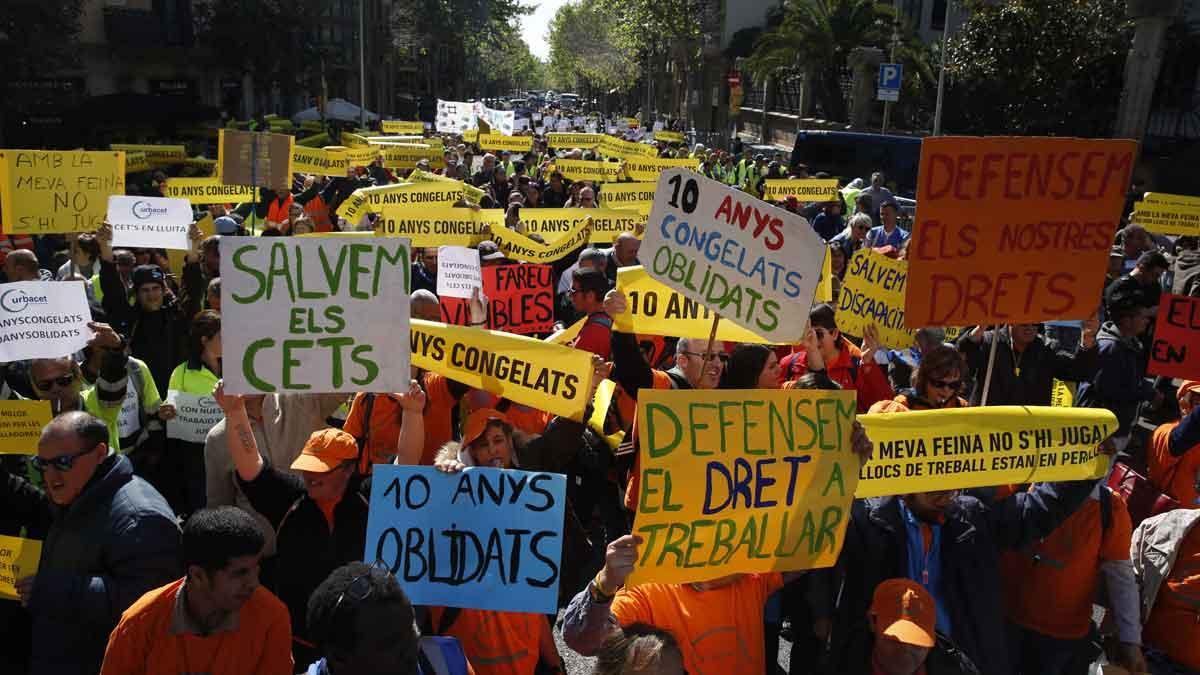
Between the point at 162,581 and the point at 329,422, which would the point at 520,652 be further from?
the point at 329,422

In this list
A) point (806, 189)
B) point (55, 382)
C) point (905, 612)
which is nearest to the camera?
point (905, 612)

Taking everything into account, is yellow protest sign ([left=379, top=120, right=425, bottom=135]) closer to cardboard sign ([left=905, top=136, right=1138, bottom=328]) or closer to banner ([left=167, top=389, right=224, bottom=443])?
banner ([left=167, top=389, right=224, bottom=443])

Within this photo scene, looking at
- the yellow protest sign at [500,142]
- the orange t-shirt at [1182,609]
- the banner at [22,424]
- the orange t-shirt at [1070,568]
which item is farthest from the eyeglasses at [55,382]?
the yellow protest sign at [500,142]

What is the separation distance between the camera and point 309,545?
12.1 feet

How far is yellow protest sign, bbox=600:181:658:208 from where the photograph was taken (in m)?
11.0

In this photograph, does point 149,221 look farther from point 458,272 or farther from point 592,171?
point 592,171

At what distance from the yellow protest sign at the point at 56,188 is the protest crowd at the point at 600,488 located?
2.61 m

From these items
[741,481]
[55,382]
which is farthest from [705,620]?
[55,382]

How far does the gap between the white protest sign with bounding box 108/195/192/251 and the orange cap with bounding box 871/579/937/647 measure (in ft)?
21.4

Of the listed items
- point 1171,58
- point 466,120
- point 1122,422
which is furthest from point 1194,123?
point 1122,422

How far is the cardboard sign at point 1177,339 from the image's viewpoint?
555 centimetres

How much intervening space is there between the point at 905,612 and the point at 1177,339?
3553mm

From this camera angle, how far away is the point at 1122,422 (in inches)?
232

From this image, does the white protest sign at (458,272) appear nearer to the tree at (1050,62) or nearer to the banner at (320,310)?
the banner at (320,310)
